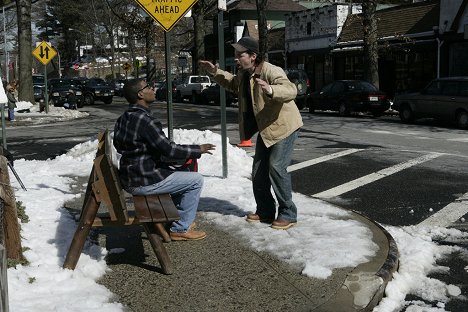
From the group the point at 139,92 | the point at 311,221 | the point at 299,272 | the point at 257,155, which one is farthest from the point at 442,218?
the point at 139,92

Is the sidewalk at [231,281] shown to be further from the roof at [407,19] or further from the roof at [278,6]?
the roof at [278,6]

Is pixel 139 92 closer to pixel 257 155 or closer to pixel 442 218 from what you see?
pixel 257 155

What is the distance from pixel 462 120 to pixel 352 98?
21.2 ft

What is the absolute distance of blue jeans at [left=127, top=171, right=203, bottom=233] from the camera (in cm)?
516

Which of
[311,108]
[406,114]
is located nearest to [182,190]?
[406,114]

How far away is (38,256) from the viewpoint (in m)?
5.00

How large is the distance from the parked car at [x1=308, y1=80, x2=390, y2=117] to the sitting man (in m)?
19.1

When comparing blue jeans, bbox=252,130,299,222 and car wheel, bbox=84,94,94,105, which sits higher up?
car wheel, bbox=84,94,94,105

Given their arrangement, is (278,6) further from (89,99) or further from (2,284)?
(2,284)

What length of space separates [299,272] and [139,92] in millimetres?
1945

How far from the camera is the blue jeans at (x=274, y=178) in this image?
5840 millimetres

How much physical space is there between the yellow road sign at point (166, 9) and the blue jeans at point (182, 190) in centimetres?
318

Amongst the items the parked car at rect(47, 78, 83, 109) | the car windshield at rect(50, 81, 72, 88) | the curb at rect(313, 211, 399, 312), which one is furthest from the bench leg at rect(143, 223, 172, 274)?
the car windshield at rect(50, 81, 72, 88)

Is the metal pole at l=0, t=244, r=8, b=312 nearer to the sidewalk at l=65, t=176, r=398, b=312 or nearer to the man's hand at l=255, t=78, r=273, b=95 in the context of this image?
the sidewalk at l=65, t=176, r=398, b=312
